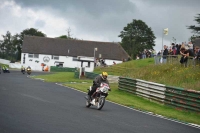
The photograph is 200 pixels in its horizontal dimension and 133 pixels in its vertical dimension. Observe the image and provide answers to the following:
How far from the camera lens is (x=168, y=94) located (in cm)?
2467

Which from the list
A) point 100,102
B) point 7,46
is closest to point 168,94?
point 100,102

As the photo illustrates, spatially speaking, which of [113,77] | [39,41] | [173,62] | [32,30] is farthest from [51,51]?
[173,62]

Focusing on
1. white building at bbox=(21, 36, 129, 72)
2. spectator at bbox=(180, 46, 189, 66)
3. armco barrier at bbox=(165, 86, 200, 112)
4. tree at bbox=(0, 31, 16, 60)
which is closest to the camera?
armco barrier at bbox=(165, 86, 200, 112)

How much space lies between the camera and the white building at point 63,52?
112812mm

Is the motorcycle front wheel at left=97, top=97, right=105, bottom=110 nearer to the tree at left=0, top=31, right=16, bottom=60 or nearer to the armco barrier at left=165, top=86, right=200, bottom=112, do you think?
the armco barrier at left=165, top=86, right=200, bottom=112

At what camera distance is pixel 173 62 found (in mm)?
36719

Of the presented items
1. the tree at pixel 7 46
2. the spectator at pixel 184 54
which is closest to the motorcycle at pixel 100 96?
the spectator at pixel 184 54

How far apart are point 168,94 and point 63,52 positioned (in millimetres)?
90602

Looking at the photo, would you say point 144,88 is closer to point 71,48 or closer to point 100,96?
point 100,96

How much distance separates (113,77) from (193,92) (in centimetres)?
2257

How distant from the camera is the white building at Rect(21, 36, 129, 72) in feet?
370

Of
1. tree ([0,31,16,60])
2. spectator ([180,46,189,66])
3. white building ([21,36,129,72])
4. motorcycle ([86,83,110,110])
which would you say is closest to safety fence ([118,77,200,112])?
spectator ([180,46,189,66])

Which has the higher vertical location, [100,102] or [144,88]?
[144,88]

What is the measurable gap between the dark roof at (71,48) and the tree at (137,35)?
13.6ft
